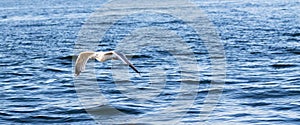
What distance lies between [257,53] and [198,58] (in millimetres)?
3270

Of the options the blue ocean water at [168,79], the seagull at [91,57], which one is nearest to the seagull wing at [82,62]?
the seagull at [91,57]

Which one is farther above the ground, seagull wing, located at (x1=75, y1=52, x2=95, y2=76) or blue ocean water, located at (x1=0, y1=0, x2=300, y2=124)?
blue ocean water, located at (x1=0, y1=0, x2=300, y2=124)

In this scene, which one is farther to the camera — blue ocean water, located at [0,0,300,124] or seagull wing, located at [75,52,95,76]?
blue ocean water, located at [0,0,300,124]

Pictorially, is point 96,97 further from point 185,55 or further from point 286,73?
point 185,55

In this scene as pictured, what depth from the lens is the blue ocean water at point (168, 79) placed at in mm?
20750

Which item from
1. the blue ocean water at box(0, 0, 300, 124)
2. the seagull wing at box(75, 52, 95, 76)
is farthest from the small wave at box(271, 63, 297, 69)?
the seagull wing at box(75, 52, 95, 76)

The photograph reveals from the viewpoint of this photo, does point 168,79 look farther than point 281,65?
No

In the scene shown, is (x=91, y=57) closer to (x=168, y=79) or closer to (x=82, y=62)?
(x=82, y=62)

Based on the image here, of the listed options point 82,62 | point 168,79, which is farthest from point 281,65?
point 82,62

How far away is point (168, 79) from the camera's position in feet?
89.6

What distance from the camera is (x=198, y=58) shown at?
32906mm

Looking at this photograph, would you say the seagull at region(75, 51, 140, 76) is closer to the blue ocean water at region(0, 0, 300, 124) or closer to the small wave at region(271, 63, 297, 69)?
the blue ocean water at region(0, 0, 300, 124)

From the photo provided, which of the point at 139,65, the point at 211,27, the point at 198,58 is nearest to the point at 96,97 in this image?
the point at 139,65

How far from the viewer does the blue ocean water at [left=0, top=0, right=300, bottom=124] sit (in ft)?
68.1
